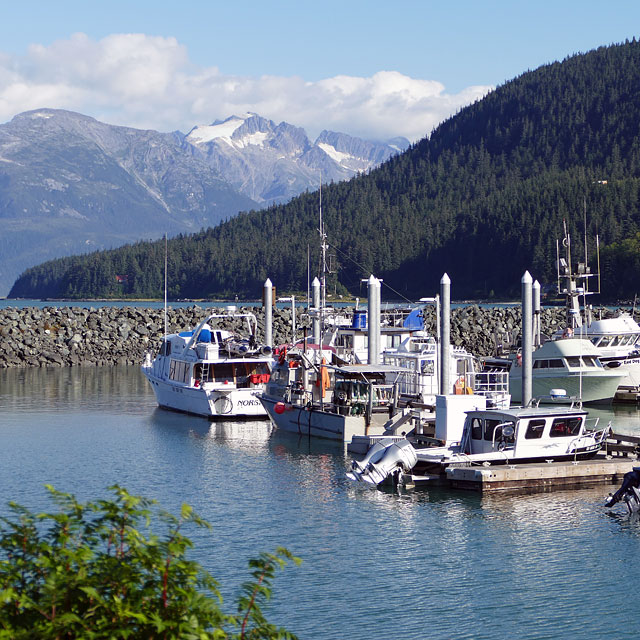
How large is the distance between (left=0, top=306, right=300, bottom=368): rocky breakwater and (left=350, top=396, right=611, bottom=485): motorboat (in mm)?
49929

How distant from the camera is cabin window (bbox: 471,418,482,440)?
1238 inches

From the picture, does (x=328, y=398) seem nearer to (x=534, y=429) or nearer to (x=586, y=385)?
(x=534, y=429)

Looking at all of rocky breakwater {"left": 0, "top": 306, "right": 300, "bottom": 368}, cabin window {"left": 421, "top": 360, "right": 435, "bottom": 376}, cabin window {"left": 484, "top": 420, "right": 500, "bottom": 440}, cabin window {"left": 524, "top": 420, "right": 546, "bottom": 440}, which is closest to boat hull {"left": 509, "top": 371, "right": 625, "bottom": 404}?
cabin window {"left": 421, "top": 360, "right": 435, "bottom": 376}

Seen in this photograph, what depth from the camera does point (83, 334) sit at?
86500 millimetres

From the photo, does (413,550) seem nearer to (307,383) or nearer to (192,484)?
(192,484)

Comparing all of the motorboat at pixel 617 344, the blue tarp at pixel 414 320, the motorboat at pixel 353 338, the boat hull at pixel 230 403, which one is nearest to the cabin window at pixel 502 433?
the boat hull at pixel 230 403

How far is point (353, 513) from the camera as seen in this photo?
28.0 metres

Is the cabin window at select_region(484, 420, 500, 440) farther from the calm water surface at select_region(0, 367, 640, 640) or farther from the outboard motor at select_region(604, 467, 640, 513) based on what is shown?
the outboard motor at select_region(604, 467, 640, 513)

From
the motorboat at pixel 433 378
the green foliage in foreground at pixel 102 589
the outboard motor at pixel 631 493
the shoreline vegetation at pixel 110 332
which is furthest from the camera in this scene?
the shoreline vegetation at pixel 110 332

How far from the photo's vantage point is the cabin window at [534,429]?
1208 inches

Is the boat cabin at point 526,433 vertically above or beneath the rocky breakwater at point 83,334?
beneath

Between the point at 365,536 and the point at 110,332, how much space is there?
214ft

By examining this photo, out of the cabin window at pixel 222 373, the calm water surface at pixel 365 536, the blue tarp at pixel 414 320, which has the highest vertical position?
the blue tarp at pixel 414 320

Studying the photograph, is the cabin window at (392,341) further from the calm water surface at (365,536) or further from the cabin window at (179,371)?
the calm water surface at (365,536)
